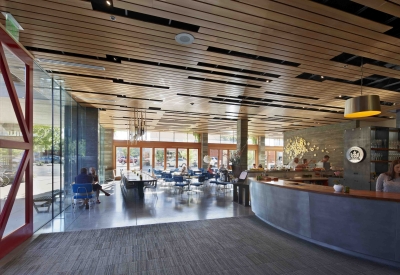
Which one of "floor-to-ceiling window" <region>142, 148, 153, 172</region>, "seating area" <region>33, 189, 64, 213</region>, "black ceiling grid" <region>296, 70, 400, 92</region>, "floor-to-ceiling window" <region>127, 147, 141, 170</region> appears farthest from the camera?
"floor-to-ceiling window" <region>142, 148, 153, 172</region>

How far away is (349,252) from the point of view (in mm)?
3404

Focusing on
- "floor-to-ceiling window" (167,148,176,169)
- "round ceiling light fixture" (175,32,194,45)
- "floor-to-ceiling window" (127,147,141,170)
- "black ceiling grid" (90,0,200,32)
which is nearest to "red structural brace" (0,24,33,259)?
"black ceiling grid" (90,0,200,32)

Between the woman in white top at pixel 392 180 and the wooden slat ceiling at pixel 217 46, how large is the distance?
6.58 ft

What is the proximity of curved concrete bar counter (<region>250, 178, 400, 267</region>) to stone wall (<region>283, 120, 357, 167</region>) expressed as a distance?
9436mm

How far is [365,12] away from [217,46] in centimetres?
210

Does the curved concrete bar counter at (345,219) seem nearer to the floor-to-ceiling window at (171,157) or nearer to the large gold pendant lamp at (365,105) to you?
the large gold pendant lamp at (365,105)

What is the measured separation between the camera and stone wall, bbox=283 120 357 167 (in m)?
11.9

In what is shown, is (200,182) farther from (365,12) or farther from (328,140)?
(365,12)

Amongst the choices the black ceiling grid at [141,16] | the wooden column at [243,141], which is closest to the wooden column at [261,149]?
the wooden column at [243,141]

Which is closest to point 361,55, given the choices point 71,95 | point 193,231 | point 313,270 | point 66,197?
point 313,270

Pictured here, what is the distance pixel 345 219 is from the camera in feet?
11.2

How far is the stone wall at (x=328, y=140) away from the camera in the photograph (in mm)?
11859

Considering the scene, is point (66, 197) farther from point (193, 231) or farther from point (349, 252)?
point (349, 252)

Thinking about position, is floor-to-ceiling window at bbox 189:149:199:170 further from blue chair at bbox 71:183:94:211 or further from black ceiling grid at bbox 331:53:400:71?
black ceiling grid at bbox 331:53:400:71
